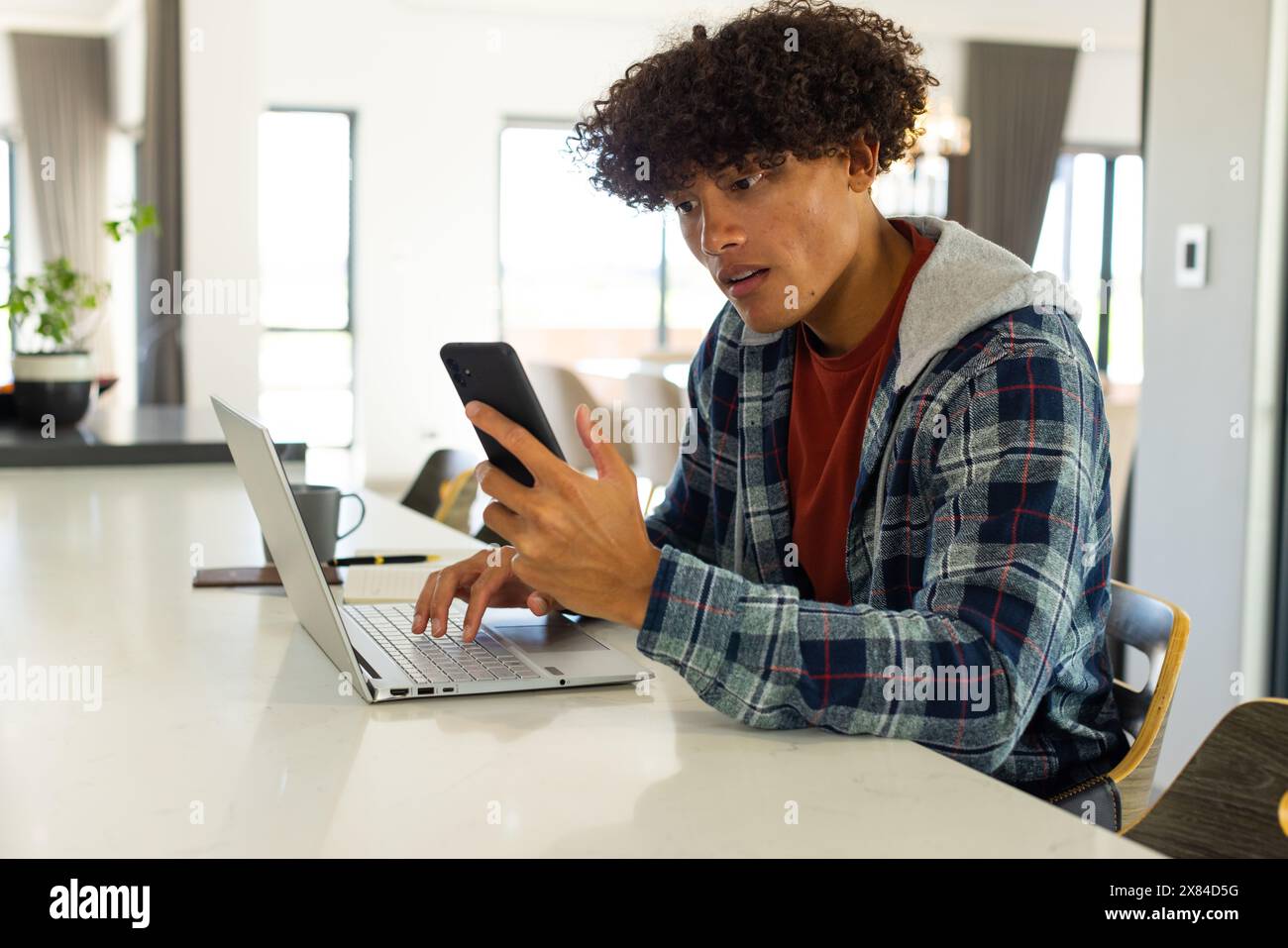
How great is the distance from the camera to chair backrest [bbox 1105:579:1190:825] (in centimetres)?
128

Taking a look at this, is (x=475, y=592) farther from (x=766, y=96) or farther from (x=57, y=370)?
(x=57, y=370)

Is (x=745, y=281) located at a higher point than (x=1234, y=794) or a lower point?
higher

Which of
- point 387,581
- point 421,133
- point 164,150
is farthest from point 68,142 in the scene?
point 387,581

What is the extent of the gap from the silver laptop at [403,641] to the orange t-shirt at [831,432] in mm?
250

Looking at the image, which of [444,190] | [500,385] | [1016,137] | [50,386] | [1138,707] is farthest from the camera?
[1016,137]

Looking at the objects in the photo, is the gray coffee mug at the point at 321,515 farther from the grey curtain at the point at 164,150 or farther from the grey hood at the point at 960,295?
the grey curtain at the point at 164,150

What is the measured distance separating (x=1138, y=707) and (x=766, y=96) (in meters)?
0.73

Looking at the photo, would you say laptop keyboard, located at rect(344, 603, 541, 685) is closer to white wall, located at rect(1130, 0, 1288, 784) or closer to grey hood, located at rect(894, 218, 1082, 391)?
grey hood, located at rect(894, 218, 1082, 391)

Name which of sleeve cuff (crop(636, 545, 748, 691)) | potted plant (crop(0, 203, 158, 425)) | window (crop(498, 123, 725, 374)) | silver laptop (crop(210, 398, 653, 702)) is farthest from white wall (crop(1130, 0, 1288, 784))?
window (crop(498, 123, 725, 374))

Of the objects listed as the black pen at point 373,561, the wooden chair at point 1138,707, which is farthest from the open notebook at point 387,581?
the wooden chair at point 1138,707

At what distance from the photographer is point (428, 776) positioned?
0.93 m

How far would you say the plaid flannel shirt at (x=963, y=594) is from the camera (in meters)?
1.02
